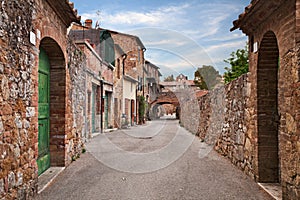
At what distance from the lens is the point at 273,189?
14.1ft

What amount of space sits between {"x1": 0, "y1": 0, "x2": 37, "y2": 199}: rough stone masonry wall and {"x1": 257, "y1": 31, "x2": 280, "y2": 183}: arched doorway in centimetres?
358

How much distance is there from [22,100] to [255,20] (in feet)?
12.2

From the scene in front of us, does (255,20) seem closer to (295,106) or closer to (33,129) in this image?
(295,106)

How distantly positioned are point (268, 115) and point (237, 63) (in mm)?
6850

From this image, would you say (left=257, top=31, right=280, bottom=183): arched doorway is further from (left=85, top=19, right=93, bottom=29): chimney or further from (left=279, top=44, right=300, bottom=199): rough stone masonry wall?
(left=85, top=19, right=93, bottom=29): chimney

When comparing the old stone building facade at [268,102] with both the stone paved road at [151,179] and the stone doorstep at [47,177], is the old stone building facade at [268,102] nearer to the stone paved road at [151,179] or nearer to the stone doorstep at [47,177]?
the stone paved road at [151,179]

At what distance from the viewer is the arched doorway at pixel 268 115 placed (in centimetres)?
467

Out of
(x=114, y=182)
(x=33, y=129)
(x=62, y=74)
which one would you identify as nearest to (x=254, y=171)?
(x=114, y=182)

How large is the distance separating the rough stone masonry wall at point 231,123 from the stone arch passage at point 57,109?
11.9 feet

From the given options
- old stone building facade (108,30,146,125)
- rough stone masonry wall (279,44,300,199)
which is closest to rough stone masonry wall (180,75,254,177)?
rough stone masonry wall (279,44,300,199)

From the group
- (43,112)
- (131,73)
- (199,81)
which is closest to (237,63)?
(43,112)

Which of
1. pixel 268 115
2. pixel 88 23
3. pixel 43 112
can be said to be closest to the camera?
pixel 268 115

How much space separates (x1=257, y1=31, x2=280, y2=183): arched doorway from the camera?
15.3 feet

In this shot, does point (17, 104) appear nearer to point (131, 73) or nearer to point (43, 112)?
point (43, 112)
